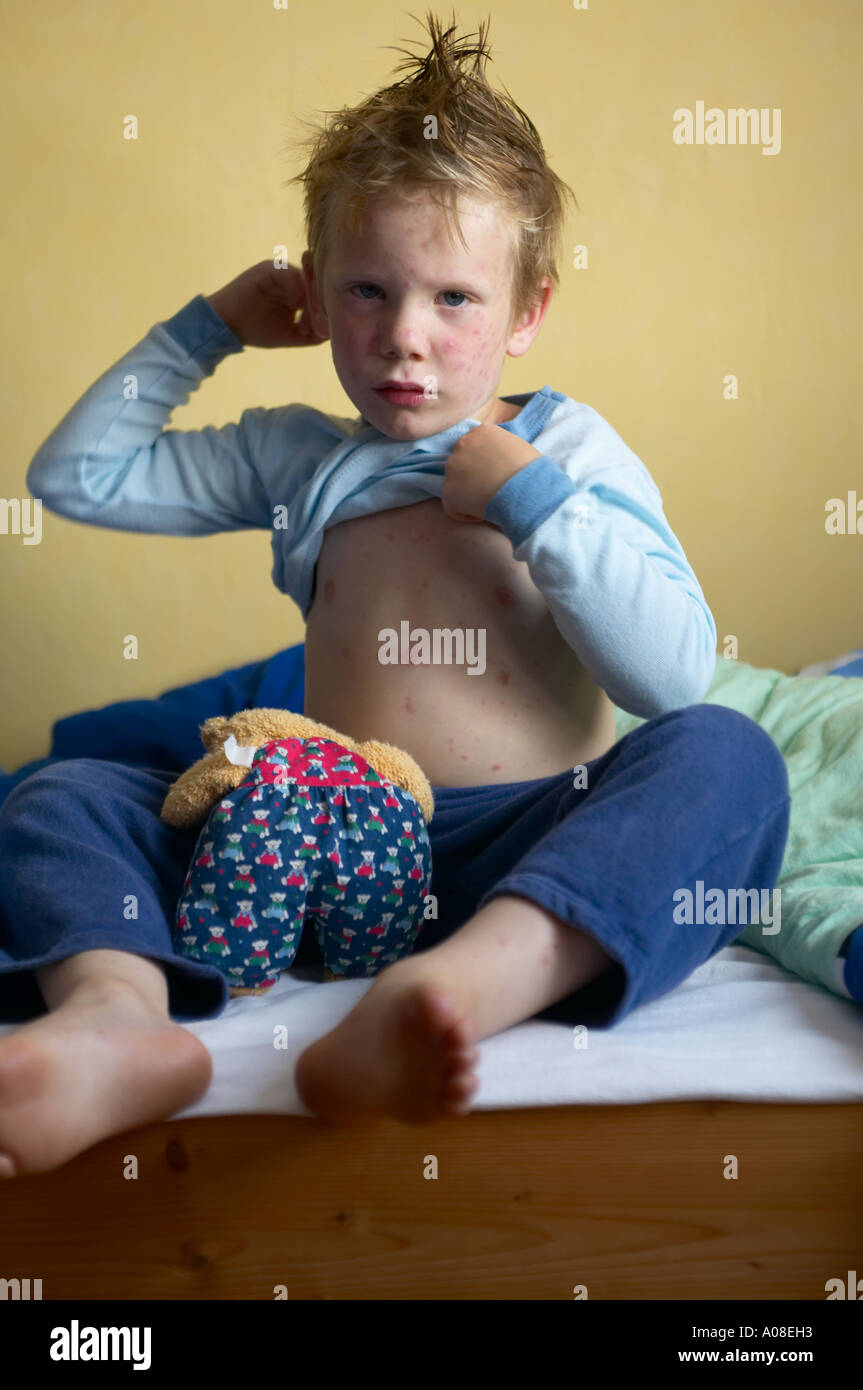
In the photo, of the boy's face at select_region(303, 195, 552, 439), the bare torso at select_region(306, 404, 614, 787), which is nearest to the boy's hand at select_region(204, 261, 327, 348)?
the boy's face at select_region(303, 195, 552, 439)

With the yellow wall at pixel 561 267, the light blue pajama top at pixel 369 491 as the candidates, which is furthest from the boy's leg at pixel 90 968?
the yellow wall at pixel 561 267

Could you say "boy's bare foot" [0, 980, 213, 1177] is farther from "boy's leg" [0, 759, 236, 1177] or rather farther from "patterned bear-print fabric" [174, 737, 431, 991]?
"patterned bear-print fabric" [174, 737, 431, 991]

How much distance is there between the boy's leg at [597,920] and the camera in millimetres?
627

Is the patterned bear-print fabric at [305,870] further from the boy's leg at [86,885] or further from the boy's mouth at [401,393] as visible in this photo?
the boy's mouth at [401,393]

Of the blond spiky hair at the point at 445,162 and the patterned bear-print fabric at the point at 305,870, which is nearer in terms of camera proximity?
the patterned bear-print fabric at the point at 305,870

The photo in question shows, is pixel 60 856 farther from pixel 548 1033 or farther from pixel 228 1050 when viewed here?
pixel 548 1033

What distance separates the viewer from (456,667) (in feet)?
3.31

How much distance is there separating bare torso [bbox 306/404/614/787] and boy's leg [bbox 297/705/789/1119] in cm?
18

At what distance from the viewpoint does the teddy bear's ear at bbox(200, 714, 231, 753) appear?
92cm

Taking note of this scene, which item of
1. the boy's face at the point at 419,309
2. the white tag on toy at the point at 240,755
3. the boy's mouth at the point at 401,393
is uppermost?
the boy's face at the point at 419,309

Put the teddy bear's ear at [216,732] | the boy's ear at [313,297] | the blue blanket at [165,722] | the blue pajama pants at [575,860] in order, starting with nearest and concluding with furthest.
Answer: the blue pajama pants at [575,860], the teddy bear's ear at [216,732], the boy's ear at [313,297], the blue blanket at [165,722]

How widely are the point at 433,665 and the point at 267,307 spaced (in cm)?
42

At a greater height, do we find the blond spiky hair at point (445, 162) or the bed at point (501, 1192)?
the blond spiky hair at point (445, 162)
